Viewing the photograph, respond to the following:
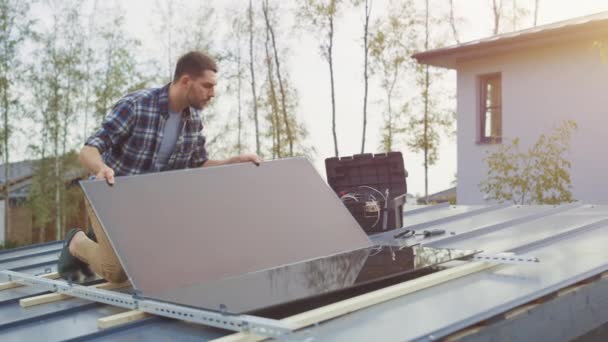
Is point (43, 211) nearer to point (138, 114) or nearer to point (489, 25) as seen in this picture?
point (489, 25)

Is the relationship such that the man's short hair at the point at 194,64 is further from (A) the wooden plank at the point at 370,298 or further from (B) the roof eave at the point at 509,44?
(B) the roof eave at the point at 509,44

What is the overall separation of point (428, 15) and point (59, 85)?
9.30 meters

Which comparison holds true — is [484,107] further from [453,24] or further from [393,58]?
[453,24]

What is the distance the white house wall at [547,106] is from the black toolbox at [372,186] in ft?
24.7

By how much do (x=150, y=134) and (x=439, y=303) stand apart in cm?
179

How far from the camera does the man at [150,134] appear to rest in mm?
3420

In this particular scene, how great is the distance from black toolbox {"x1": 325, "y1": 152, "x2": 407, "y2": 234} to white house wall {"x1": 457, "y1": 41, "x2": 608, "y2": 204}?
752 centimetres

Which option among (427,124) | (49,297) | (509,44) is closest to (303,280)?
(49,297)

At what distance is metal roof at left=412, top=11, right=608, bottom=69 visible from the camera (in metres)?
11.0

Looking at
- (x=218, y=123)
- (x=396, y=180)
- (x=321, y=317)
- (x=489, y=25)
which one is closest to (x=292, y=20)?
(x=218, y=123)

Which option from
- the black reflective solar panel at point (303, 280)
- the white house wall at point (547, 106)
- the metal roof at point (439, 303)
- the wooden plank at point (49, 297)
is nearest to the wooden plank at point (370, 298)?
the metal roof at point (439, 303)

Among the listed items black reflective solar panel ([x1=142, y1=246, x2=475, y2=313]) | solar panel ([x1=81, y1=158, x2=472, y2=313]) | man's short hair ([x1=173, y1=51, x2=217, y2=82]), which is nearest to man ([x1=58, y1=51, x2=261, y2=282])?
man's short hair ([x1=173, y1=51, x2=217, y2=82])

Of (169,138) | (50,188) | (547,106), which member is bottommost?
(50,188)

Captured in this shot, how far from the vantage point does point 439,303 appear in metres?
2.54
